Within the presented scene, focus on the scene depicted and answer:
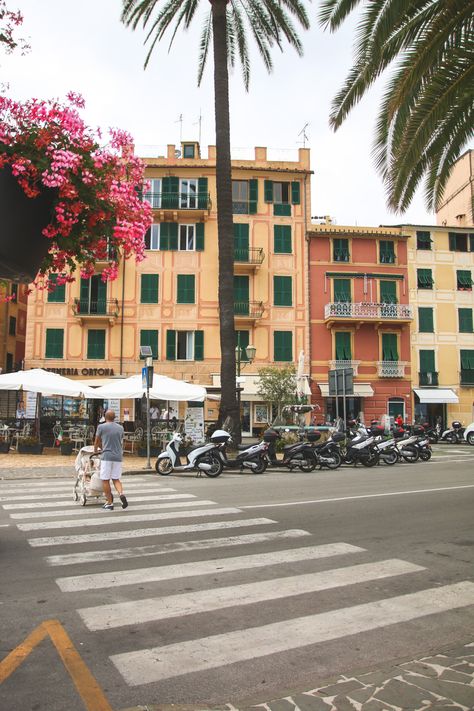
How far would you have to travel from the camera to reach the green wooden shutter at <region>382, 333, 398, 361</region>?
37.2 m

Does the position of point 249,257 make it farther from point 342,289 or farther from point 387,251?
point 387,251

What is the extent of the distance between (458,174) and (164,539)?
40142 millimetres

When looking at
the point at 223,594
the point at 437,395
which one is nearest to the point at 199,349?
the point at 437,395

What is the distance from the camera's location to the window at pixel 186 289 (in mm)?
35688

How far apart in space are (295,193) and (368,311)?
29.1ft

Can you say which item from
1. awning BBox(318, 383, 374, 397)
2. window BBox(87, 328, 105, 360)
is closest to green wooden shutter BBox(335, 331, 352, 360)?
awning BBox(318, 383, 374, 397)

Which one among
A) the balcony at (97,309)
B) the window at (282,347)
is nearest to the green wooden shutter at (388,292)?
the window at (282,347)

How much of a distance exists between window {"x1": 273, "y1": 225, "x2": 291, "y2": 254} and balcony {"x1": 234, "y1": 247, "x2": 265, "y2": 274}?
42.9 inches

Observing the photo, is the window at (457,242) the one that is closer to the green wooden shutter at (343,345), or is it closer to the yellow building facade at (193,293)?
the green wooden shutter at (343,345)

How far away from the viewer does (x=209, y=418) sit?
34312 millimetres

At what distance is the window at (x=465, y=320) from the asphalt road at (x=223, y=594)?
99.9 ft

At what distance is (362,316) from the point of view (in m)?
36.5

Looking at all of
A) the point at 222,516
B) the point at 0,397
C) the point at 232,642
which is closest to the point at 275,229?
the point at 0,397

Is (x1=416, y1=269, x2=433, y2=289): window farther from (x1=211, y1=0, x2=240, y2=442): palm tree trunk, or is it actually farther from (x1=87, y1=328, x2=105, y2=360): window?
(x1=211, y1=0, x2=240, y2=442): palm tree trunk
